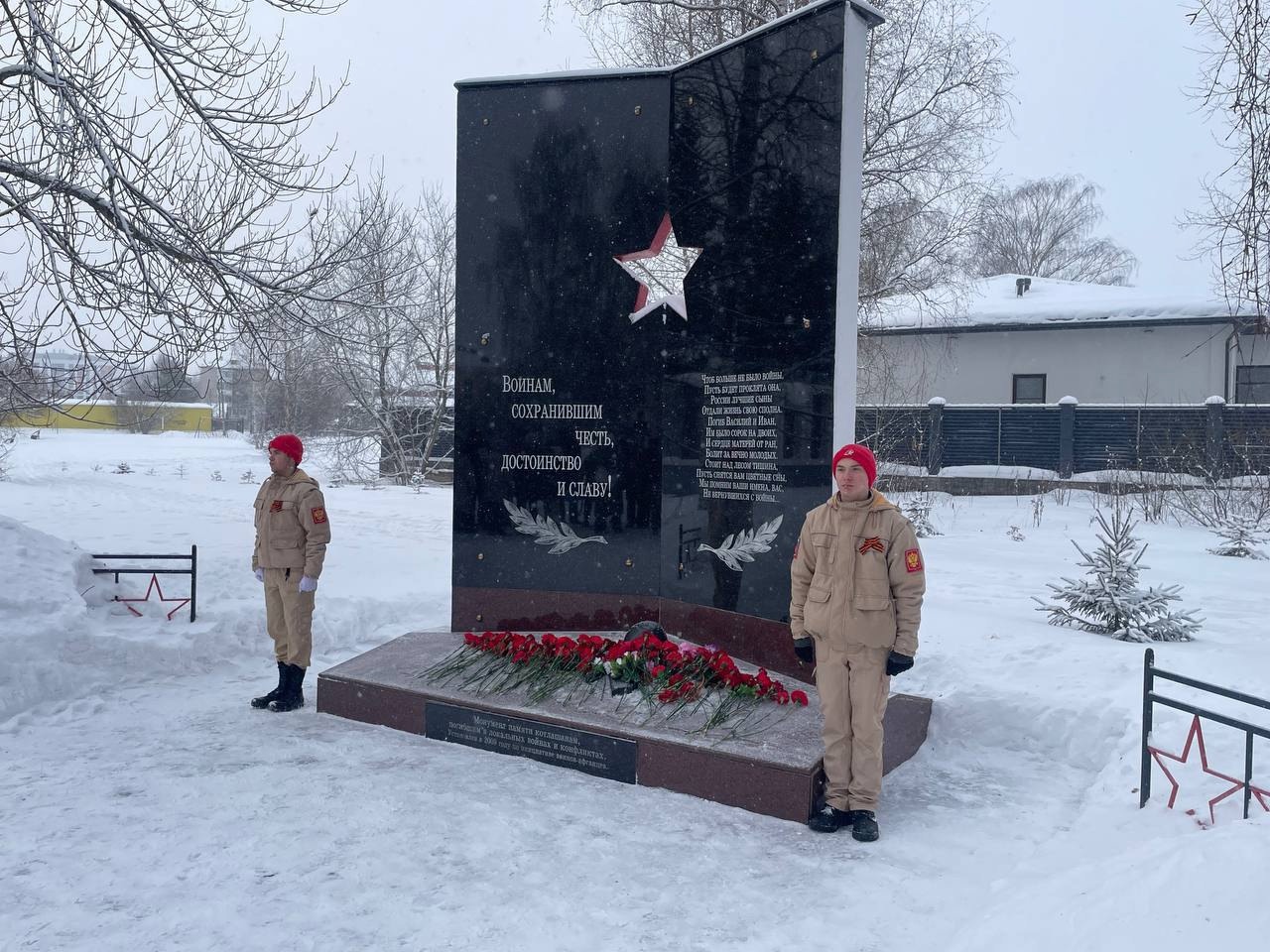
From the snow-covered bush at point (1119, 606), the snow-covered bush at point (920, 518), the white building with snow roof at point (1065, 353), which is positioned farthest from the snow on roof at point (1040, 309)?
the snow-covered bush at point (1119, 606)

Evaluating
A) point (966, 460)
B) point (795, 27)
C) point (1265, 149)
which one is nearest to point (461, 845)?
point (795, 27)

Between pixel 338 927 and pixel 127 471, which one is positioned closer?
pixel 338 927

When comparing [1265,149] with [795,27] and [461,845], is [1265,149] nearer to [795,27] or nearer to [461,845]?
[795,27]

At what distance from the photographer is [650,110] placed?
7664 mm

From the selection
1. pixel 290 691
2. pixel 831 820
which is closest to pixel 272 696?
pixel 290 691

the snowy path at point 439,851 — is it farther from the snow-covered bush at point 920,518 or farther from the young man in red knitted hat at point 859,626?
the snow-covered bush at point 920,518

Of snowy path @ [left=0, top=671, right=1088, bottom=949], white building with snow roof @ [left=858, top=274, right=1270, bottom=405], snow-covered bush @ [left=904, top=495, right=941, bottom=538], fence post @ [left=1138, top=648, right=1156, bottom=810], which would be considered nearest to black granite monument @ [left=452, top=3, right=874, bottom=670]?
snowy path @ [left=0, top=671, right=1088, bottom=949]

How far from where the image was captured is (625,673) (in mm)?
6113

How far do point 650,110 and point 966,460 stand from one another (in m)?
16.5

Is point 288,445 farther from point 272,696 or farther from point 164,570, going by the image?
point 164,570

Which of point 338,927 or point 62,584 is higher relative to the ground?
point 62,584

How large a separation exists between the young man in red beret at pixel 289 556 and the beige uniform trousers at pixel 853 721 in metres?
3.64

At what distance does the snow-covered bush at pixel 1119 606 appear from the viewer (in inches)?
304

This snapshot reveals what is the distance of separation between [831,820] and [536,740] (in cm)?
186
